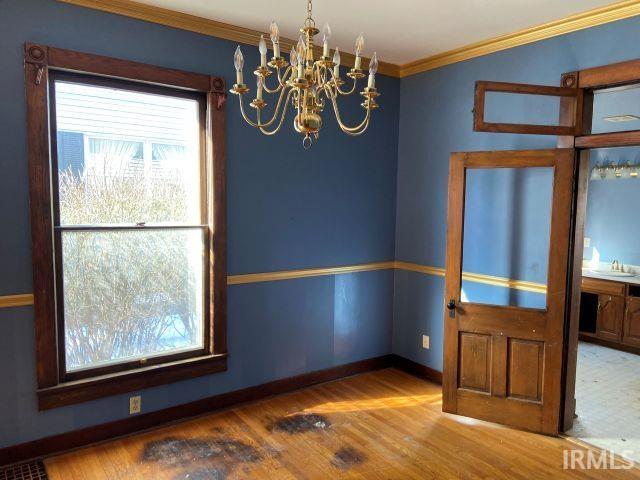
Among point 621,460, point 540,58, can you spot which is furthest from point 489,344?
point 540,58

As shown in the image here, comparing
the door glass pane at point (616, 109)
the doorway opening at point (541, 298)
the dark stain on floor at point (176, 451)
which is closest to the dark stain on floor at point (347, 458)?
the dark stain on floor at point (176, 451)

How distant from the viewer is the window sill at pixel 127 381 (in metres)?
2.79

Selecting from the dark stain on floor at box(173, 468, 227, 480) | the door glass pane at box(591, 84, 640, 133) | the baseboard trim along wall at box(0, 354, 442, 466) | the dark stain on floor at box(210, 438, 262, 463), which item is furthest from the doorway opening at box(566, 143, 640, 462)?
the dark stain on floor at box(173, 468, 227, 480)

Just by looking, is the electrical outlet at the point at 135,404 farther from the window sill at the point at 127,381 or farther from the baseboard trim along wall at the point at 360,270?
the baseboard trim along wall at the point at 360,270

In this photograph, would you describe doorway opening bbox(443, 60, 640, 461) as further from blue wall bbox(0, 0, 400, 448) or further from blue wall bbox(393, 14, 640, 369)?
blue wall bbox(0, 0, 400, 448)

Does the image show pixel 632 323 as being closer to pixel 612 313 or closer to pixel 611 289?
pixel 612 313

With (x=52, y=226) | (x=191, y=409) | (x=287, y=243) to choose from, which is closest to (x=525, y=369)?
(x=287, y=243)

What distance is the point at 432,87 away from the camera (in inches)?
158

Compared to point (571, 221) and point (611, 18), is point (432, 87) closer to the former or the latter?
point (611, 18)

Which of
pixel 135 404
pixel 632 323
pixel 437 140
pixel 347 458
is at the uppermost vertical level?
pixel 437 140

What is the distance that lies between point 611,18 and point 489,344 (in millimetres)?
2265

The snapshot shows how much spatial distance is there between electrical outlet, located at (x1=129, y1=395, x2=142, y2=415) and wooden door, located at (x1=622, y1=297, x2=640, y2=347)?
4.78 m

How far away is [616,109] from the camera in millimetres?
2904

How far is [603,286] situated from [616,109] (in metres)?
2.74
